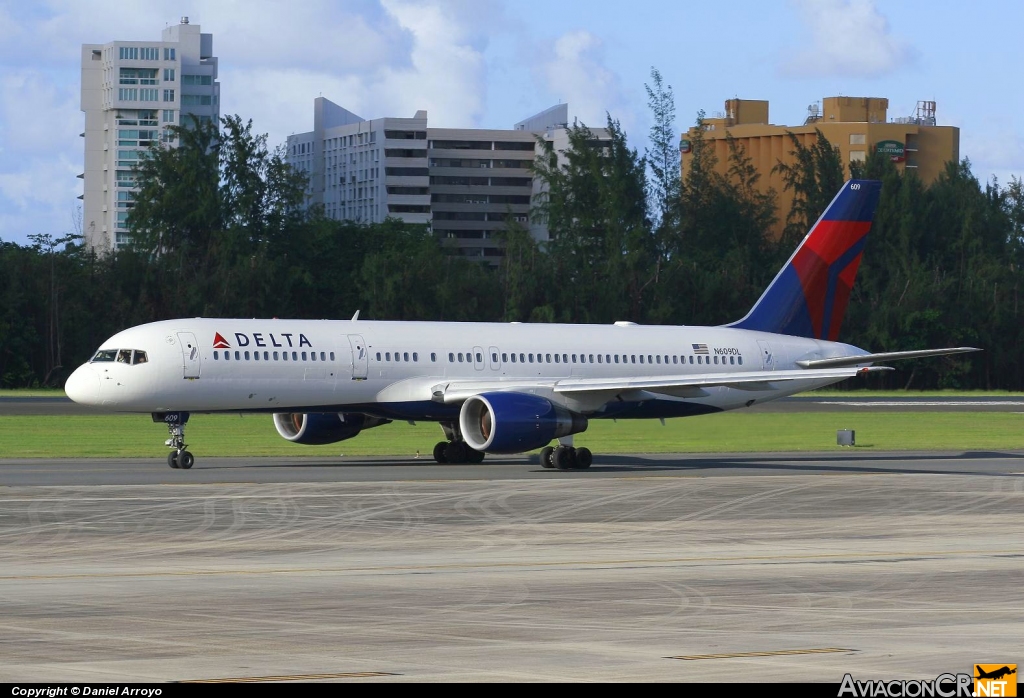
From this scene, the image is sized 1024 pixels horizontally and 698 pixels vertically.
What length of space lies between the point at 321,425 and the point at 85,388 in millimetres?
6786

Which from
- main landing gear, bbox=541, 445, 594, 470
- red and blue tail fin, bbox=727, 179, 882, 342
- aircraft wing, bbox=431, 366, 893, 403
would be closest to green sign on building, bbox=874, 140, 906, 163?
red and blue tail fin, bbox=727, 179, 882, 342

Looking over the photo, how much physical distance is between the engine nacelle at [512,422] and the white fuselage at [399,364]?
51.7 inches

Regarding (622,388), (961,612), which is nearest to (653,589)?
(961,612)

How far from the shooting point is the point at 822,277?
49500mm

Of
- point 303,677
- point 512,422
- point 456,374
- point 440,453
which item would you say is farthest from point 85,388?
point 303,677

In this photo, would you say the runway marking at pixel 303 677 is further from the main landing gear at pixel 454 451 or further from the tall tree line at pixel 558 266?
the tall tree line at pixel 558 266

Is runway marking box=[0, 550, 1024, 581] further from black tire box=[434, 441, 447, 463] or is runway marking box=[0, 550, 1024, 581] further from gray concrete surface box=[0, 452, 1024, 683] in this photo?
black tire box=[434, 441, 447, 463]

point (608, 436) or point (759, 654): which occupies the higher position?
point (759, 654)

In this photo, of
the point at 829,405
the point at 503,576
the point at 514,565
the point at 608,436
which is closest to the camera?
the point at 503,576

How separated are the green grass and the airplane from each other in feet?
6.92

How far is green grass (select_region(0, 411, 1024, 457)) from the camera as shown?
46344mm

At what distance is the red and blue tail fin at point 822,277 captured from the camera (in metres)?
49.2

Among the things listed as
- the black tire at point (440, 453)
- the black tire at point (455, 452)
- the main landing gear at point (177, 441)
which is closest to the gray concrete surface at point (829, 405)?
the black tire at point (440, 453)

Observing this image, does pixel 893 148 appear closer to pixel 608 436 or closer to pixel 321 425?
pixel 608 436
